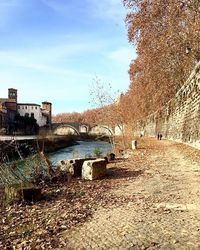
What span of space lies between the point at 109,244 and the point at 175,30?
796 inches

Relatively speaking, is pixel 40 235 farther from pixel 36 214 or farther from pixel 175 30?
pixel 175 30

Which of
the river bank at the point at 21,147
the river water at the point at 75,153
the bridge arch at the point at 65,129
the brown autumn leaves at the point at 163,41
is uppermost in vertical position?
the brown autumn leaves at the point at 163,41

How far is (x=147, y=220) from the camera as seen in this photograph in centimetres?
679

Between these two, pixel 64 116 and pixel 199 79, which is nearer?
pixel 199 79

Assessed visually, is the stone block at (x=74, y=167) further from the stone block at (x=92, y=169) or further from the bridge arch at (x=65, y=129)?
the bridge arch at (x=65, y=129)

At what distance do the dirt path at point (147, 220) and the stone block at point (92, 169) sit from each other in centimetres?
110

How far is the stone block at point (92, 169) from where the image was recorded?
1156cm

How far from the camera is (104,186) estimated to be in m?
10.5

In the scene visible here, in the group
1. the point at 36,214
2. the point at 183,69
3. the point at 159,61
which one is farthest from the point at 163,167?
the point at 183,69

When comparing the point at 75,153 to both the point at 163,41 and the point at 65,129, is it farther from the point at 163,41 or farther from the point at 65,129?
the point at 65,129

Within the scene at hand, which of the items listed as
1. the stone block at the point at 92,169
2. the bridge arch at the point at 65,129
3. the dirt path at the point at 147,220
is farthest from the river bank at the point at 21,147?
the bridge arch at the point at 65,129

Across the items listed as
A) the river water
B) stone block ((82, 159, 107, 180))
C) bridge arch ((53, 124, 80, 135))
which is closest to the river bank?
the river water

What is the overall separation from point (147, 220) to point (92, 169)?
488cm

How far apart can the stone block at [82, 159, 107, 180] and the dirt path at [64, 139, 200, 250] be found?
3.59 feet
